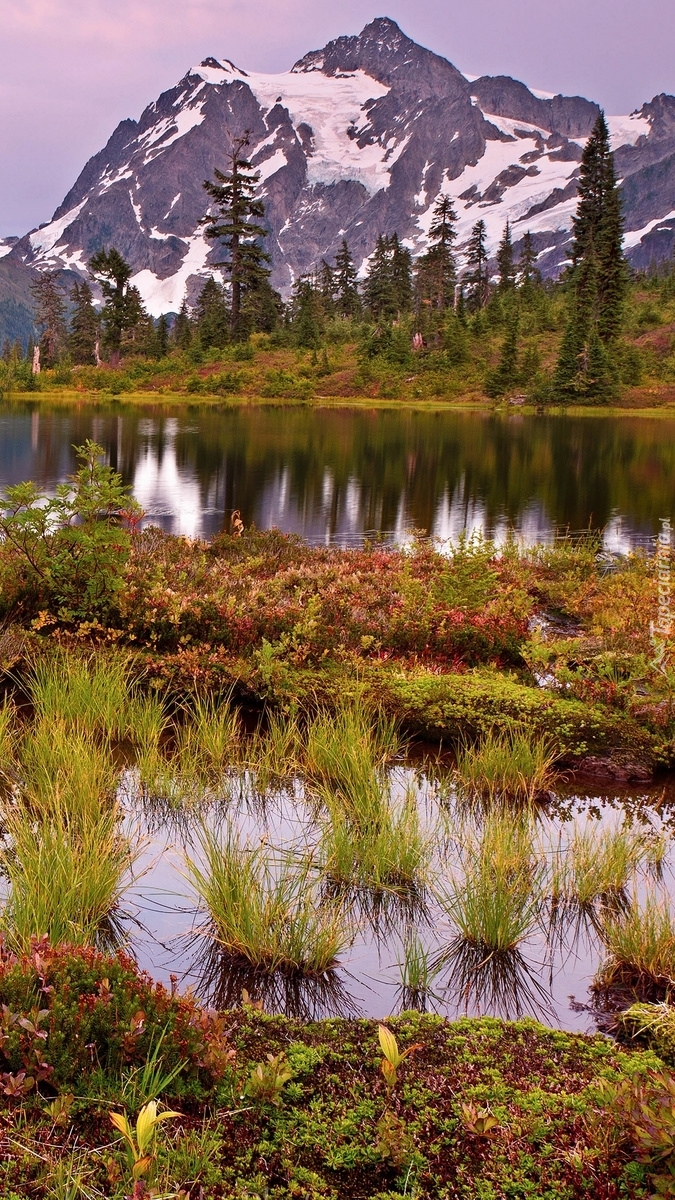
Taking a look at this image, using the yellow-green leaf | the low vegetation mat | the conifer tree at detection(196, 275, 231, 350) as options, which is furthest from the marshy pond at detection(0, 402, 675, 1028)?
the conifer tree at detection(196, 275, 231, 350)

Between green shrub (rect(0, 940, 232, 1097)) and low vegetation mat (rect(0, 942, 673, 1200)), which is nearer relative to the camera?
low vegetation mat (rect(0, 942, 673, 1200))

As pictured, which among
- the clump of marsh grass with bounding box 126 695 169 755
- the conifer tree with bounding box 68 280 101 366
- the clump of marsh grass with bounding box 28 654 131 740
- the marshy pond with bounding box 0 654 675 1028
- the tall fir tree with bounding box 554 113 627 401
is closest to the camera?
the marshy pond with bounding box 0 654 675 1028

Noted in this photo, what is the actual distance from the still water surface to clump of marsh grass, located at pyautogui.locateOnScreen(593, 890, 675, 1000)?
50.1ft

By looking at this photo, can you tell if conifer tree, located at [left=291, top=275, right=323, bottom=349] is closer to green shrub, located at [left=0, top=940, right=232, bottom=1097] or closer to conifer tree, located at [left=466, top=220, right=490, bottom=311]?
conifer tree, located at [left=466, top=220, right=490, bottom=311]

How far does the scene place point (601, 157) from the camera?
76375 mm

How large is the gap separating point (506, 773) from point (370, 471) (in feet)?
80.3

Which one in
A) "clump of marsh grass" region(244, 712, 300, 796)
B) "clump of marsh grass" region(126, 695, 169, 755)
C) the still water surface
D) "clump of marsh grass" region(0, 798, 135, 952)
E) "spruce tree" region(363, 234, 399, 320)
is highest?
"spruce tree" region(363, 234, 399, 320)

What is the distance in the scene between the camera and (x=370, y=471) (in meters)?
30.6

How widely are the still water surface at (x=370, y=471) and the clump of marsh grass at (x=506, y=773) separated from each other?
42.2 feet

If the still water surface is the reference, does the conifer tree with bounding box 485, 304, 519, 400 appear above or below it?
above

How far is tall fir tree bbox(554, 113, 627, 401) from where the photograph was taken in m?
62.9

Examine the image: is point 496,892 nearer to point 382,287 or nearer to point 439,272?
point 382,287

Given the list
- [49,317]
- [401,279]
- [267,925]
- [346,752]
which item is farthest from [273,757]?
[401,279]

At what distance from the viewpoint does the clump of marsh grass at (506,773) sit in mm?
6750
